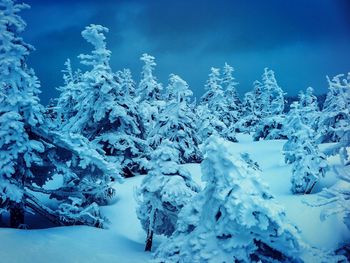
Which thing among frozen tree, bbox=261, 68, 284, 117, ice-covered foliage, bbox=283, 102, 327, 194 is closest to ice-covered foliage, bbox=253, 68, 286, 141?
frozen tree, bbox=261, 68, 284, 117

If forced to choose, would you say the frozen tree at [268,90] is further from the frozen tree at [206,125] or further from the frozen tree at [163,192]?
the frozen tree at [163,192]

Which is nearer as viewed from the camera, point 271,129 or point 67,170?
point 67,170

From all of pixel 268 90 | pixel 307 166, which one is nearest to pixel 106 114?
pixel 307 166

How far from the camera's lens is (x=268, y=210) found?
8.52m

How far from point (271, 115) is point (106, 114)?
2973 centimetres

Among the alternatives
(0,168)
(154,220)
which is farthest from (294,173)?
(0,168)

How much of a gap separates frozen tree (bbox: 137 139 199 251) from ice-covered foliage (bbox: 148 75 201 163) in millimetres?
13962

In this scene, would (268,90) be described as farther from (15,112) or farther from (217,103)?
(15,112)

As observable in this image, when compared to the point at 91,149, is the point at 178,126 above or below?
above

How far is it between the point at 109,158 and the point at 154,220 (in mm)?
11843

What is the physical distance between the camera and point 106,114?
24797 mm

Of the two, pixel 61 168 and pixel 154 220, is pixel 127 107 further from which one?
pixel 154 220

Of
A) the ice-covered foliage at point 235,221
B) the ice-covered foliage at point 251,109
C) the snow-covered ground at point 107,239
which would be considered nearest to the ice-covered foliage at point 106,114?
the snow-covered ground at point 107,239

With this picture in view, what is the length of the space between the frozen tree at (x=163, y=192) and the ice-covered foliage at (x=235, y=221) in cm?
311
